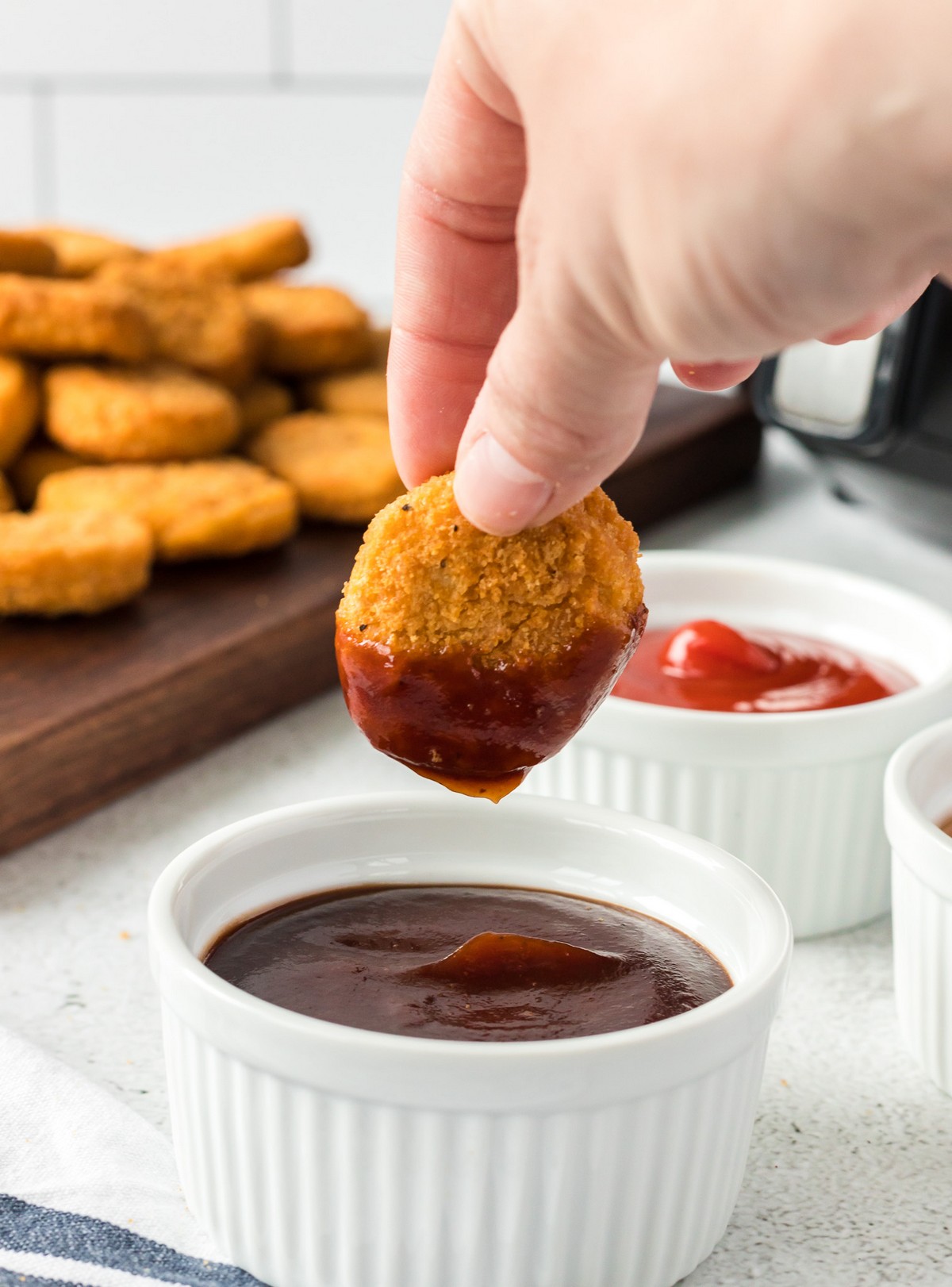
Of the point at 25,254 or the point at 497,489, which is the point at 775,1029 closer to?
the point at 497,489

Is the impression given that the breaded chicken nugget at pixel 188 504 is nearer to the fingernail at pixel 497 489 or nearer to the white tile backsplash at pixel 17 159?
the fingernail at pixel 497 489

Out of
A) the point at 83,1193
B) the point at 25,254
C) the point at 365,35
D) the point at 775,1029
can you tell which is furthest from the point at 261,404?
the point at 365,35

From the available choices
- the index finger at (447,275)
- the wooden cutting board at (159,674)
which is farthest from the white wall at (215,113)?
the index finger at (447,275)

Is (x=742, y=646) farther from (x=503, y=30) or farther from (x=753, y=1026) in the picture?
(x=503, y=30)

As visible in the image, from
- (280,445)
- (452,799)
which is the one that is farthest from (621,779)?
(280,445)

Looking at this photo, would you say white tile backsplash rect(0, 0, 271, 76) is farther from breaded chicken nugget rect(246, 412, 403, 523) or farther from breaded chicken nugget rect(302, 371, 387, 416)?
breaded chicken nugget rect(246, 412, 403, 523)
